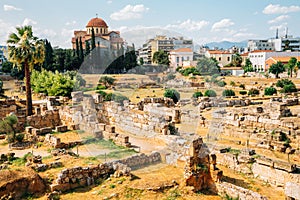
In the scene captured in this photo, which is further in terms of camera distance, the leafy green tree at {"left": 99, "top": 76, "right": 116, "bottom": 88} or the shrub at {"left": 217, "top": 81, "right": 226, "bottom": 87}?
the shrub at {"left": 217, "top": 81, "right": 226, "bottom": 87}

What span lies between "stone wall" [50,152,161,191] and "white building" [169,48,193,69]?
50.3m

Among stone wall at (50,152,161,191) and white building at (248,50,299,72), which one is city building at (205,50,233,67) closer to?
white building at (248,50,299,72)

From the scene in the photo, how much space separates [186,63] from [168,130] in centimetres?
4820

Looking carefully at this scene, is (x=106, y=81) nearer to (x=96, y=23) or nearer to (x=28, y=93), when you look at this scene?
(x=28, y=93)

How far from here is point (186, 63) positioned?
64.9 meters

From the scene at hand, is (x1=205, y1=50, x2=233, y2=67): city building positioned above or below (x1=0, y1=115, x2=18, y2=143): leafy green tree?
above

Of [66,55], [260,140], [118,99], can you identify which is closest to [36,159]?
[260,140]

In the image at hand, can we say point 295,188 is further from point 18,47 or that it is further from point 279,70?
point 279,70

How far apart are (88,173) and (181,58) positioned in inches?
2295

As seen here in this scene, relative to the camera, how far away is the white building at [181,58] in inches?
2492

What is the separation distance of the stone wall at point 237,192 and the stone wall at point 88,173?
11.5ft

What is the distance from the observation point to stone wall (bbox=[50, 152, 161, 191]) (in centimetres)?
1132

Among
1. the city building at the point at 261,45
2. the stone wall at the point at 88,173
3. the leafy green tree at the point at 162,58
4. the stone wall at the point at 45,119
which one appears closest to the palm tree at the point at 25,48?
the stone wall at the point at 45,119

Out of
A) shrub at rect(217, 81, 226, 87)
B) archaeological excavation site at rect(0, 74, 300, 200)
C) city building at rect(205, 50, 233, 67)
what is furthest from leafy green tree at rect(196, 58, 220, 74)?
archaeological excavation site at rect(0, 74, 300, 200)
